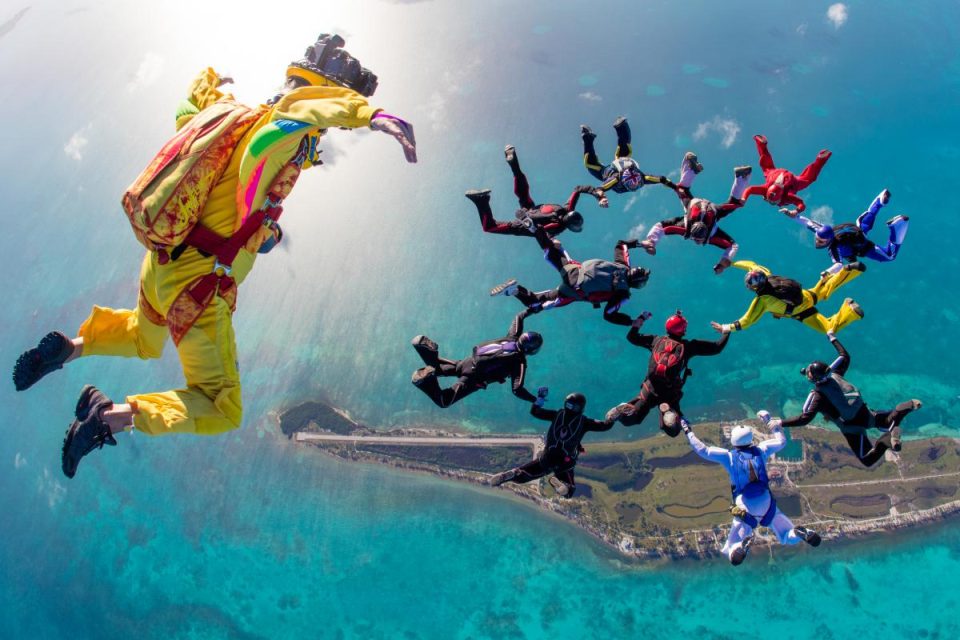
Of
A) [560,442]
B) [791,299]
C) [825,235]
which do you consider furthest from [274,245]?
[825,235]

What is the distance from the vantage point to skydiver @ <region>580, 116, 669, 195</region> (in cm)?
1407

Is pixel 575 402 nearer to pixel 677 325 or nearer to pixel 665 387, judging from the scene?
pixel 665 387

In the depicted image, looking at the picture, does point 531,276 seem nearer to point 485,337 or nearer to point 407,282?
point 485,337

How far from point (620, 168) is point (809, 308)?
17.8 feet

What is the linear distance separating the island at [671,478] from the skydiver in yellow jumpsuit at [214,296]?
564 inches

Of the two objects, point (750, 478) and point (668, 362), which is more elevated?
point (668, 362)

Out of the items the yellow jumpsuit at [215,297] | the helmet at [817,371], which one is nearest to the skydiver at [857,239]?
the helmet at [817,371]

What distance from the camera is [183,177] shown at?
7.63 meters

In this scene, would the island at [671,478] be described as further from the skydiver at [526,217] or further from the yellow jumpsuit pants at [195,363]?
the yellow jumpsuit pants at [195,363]

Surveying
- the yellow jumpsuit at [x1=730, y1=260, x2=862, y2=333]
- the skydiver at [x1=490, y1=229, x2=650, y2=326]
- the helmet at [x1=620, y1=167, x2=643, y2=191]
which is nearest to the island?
the yellow jumpsuit at [x1=730, y1=260, x2=862, y2=333]

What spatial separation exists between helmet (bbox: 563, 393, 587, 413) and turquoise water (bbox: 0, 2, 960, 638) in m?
10.9

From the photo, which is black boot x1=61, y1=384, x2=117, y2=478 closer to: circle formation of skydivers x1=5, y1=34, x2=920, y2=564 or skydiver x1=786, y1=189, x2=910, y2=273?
circle formation of skydivers x1=5, y1=34, x2=920, y2=564

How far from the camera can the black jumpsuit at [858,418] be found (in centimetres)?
1242

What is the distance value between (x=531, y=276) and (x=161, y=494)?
1687 centimetres
